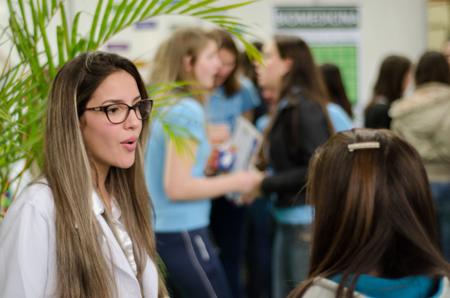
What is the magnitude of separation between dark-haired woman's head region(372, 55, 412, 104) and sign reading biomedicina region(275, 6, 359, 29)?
1.40m

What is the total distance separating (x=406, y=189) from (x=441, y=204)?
8.25 ft

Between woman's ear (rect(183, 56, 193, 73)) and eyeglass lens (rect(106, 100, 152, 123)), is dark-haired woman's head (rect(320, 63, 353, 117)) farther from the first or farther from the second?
eyeglass lens (rect(106, 100, 152, 123))

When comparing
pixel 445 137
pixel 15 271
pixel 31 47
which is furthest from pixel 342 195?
pixel 445 137

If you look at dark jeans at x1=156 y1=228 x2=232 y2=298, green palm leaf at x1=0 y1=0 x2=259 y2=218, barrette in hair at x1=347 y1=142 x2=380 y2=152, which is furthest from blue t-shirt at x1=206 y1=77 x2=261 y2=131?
barrette in hair at x1=347 y1=142 x2=380 y2=152

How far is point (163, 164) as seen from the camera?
2.81 m

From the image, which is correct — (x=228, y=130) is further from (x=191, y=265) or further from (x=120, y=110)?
(x=120, y=110)

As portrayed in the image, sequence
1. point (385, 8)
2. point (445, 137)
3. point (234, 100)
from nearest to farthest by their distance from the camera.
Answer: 1. point (445, 137)
2. point (234, 100)
3. point (385, 8)

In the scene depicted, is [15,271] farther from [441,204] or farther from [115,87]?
[441,204]

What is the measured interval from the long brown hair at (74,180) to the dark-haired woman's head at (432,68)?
8.77 feet

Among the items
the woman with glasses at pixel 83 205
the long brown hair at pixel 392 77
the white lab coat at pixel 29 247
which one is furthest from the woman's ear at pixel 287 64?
the white lab coat at pixel 29 247

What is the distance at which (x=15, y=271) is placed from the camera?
144cm

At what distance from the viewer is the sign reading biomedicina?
5.62 metres

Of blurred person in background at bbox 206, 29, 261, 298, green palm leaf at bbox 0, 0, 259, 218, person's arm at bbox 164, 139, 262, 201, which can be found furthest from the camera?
blurred person in background at bbox 206, 29, 261, 298

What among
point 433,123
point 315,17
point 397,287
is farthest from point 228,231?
point 397,287
